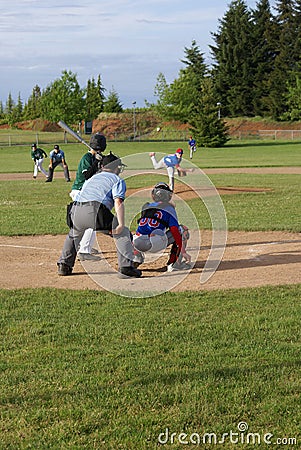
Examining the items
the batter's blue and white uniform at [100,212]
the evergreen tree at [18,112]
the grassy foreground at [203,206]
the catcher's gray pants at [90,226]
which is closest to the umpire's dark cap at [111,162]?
the batter's blue and white uniform at [100,212]

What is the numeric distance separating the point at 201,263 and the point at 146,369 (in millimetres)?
4594

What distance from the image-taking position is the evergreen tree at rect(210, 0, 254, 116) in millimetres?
84438

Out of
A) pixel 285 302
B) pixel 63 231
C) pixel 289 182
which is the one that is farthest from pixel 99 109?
pixel 285 302

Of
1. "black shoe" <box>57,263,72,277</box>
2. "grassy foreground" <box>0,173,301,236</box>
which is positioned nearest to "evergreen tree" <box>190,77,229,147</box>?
"grassy foreground" <box>0,173,301,236</box>

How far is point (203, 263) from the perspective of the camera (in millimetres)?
10086

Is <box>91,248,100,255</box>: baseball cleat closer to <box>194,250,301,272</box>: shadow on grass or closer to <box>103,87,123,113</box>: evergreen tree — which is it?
<box>194,250,301,272</box>: shadow on grass

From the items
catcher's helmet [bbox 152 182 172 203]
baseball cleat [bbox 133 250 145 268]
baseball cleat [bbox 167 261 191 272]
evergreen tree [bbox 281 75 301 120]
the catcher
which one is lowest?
baseball cleat [bbox 167 261 191 272]

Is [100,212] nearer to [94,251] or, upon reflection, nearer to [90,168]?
[90,168]

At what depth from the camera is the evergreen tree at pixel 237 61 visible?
8444 cm

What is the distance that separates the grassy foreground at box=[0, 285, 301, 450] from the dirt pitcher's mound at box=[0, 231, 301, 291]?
2.82 ft

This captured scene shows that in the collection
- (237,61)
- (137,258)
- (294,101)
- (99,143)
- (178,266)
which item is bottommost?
(178,266)

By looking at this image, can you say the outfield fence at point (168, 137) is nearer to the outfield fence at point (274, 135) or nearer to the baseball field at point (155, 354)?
the outfield fence at point (274, 135)

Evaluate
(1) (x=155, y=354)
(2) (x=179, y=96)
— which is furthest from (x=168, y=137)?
(1) (x=155, y=354)

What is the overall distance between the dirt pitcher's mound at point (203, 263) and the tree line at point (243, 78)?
6627 centimetres
